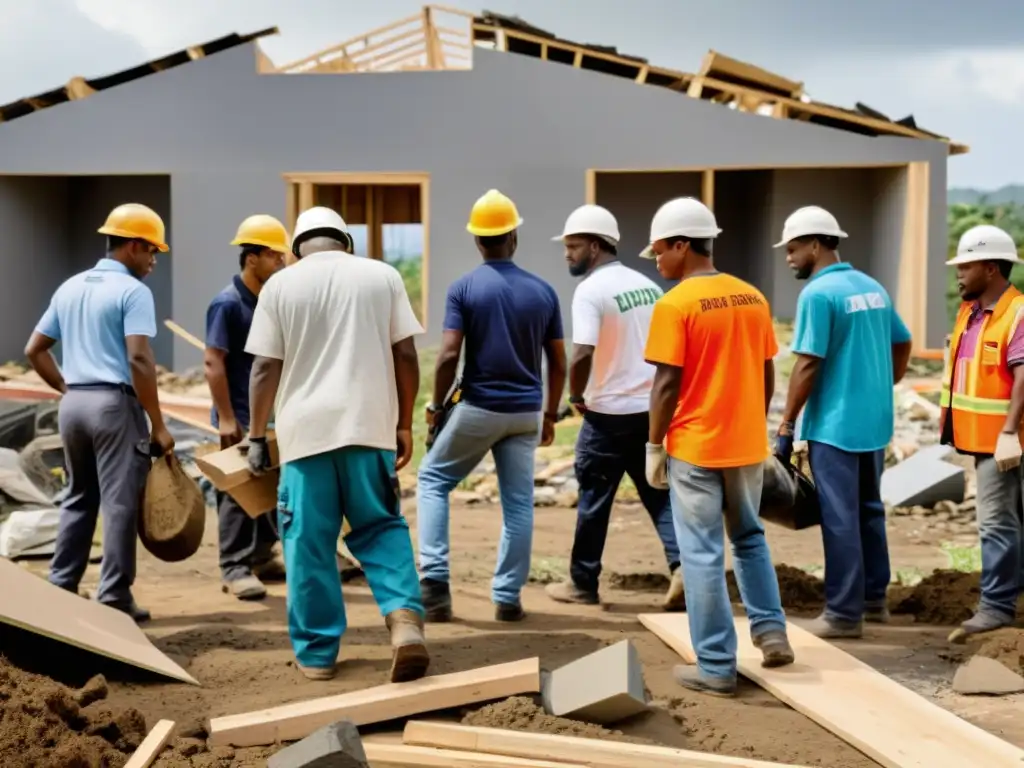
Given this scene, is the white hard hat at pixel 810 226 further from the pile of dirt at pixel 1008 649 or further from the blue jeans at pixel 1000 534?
the pile of dirt at pixel 1008 649

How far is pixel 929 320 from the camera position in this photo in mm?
16359

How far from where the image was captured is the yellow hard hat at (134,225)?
612cm

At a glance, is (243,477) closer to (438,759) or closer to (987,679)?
(438,759)

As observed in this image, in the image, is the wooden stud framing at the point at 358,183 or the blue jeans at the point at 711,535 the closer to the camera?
the blue jeans at the point at 711,535

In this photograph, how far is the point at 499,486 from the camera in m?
6.25

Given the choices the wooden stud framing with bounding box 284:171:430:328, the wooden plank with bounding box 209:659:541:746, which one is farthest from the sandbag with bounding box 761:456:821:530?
the wooden stud framing with bounding box 284:171:430:328

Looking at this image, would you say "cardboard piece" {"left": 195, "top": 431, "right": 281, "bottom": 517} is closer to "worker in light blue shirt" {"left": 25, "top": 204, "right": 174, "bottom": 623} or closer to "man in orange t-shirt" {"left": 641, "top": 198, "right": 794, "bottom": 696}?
"worker in light blue shirt" {"left": 25, "top": 204, "right": 174, "bottom": 623}

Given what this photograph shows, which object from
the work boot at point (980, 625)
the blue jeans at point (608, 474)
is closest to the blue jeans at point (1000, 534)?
the work boot at point (980, 625)

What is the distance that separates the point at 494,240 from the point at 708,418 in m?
1.86

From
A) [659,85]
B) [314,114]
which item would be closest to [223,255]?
[314,114]

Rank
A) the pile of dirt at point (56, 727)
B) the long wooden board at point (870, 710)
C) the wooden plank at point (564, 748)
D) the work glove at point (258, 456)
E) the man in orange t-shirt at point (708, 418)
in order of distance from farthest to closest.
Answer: the work glove at point (258, 456) → the man in orange t-shirt at point (708, 418) → the long wooden board at point (870, 710) → the wooden plank at point (564, 748) → the pile of dirt at point (56, 727)

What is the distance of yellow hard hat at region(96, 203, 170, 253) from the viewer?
20.1 feet

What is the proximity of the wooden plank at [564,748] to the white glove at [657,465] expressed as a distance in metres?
1.32

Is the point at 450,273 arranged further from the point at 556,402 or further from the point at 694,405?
the point at 694,405
